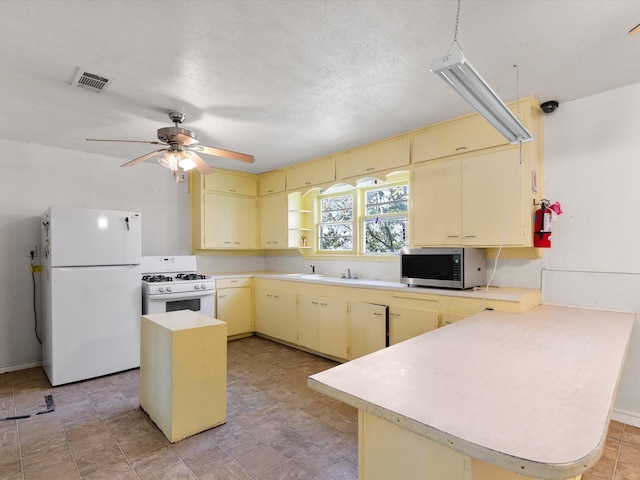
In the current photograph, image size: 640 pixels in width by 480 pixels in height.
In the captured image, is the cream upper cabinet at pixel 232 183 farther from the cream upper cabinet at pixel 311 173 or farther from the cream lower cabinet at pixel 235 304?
the cream lower cabinet at pixel 235 304

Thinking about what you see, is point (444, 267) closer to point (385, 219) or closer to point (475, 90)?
point (385, 219)

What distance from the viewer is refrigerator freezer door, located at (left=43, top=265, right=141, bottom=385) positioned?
10.5ft

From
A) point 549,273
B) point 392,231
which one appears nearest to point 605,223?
point 549,273

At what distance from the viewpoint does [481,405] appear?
3.35 feet

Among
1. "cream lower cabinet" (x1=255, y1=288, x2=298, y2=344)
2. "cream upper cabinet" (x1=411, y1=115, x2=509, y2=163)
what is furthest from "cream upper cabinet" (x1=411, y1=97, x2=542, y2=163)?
"cream lower cabinet" (x1=255, y1=288, x2=298, y2=344)

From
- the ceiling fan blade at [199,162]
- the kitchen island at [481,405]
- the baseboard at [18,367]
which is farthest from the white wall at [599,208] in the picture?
the baseboard at [18,367]

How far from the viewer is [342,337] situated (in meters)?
3.66

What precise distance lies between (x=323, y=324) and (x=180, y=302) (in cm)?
169

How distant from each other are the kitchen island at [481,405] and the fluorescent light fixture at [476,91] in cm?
119

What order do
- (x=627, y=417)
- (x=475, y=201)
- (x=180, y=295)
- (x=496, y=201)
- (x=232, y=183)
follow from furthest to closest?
(x=232, y=183), (x=180, y=295), (x=475, y=201), (x=496, y=201), (x=627, y=417)

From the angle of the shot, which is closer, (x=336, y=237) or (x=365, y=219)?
(x=365, y=219)

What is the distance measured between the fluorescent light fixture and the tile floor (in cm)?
208

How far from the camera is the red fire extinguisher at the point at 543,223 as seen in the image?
2717 mm

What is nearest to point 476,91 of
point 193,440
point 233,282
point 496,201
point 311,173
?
point 496,201
